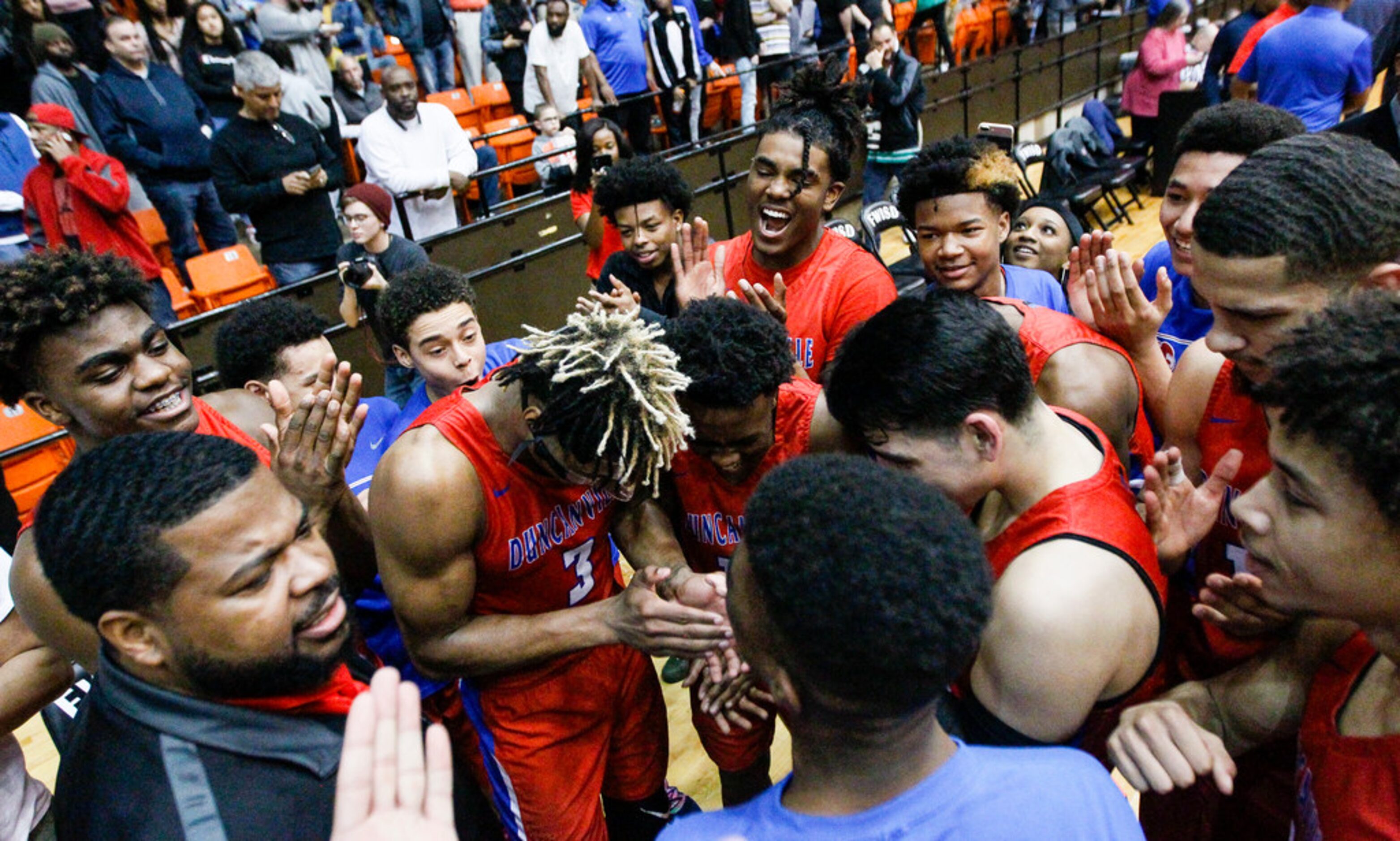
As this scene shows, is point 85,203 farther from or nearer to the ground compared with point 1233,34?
farther from the ground

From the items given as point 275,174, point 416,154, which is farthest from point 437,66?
point 275,174

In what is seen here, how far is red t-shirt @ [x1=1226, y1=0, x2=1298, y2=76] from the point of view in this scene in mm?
5598

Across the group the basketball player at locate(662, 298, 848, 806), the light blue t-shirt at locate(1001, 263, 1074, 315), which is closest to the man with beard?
the basketball player at locate(662, 298, 848, 806)

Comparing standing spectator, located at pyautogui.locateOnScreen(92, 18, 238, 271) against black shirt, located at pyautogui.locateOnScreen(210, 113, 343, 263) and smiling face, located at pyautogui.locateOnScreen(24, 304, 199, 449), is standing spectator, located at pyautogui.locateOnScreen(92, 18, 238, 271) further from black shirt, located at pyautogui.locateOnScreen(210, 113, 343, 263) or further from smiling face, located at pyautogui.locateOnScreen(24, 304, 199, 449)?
smiling face, located at pyautogui.locateOnScreen(24, 304, 199, 449)

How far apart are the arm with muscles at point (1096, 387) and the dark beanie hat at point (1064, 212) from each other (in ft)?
6.14

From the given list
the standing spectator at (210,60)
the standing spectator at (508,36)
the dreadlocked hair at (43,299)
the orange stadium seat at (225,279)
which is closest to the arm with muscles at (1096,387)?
the dreadlocked hair at (43,299)

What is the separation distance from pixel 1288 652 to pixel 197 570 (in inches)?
73.8

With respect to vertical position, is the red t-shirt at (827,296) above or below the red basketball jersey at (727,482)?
above

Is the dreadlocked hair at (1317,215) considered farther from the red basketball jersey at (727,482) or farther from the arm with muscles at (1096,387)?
the red basketball jersey at (727,482)

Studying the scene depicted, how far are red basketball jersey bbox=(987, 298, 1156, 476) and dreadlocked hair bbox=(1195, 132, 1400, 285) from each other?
50 centimetres

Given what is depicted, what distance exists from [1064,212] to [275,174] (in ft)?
14.6

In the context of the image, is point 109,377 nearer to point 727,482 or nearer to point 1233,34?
point 727,482

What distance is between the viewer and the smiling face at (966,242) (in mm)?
2922

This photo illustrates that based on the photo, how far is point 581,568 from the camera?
7.45 ft
